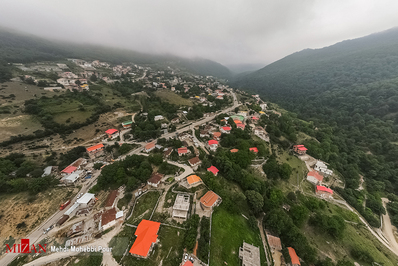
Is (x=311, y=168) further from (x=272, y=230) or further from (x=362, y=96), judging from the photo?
(x=362, y=96)

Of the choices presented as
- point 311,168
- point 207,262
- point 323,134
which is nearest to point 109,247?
point 207,262

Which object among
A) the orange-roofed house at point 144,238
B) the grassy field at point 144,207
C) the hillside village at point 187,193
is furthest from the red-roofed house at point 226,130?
the orange-roofed house at point 144,238

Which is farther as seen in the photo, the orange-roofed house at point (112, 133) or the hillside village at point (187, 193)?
the orange-roofed house at point (112, 133)

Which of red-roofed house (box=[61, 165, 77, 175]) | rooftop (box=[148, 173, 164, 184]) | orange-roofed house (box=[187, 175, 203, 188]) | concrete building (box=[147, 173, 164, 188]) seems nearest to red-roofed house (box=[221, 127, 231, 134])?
orange-roofed house (box=[187, 175, 203, 188])

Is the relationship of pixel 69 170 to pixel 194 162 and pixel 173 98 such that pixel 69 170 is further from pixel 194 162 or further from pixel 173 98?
pixel 173 98

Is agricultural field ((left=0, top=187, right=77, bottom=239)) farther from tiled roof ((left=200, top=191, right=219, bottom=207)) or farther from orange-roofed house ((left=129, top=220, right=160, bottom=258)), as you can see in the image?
tiled roof ((left=200, top=191, right=219, bottom=207))

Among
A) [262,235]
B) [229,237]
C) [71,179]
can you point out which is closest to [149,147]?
[71,179]

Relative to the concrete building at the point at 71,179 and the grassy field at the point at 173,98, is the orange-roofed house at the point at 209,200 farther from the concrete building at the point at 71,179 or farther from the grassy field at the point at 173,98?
the grassy field at the point at 173,98
